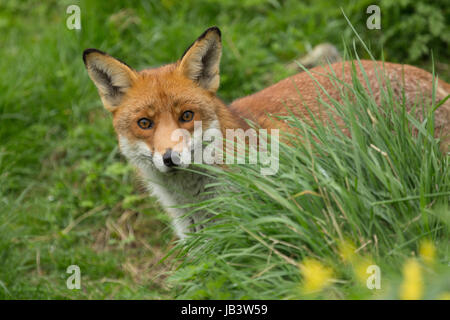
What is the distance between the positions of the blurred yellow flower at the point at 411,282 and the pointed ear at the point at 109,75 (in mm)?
2305

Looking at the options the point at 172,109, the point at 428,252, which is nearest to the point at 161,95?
the point at 172,109

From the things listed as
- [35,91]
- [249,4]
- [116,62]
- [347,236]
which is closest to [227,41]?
[249,4]

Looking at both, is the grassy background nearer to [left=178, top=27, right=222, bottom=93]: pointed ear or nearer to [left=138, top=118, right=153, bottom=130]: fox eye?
[left=138, top=118, right=153, bottom=130]: fox eye

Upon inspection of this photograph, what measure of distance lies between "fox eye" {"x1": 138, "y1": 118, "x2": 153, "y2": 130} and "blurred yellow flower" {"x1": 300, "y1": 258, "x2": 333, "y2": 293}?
60.8 inches

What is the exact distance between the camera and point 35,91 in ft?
19.6

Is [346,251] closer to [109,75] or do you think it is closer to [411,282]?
[411,282]

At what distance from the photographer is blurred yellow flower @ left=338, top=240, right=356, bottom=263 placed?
2.50m

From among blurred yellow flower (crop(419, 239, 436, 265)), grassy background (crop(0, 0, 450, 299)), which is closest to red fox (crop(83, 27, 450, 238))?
grassy background (crop(0, 0, 450, 299))

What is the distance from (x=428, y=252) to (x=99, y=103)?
4478 millimetres

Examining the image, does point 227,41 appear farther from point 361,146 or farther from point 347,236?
point 347,236

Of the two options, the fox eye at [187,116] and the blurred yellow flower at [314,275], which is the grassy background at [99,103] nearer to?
the fox eye at [187,116]

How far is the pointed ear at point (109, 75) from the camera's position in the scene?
3.60 metres

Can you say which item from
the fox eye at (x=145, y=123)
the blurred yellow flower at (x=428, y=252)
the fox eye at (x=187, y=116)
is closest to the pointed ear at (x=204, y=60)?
the fox eye at (x=187, y=116)
